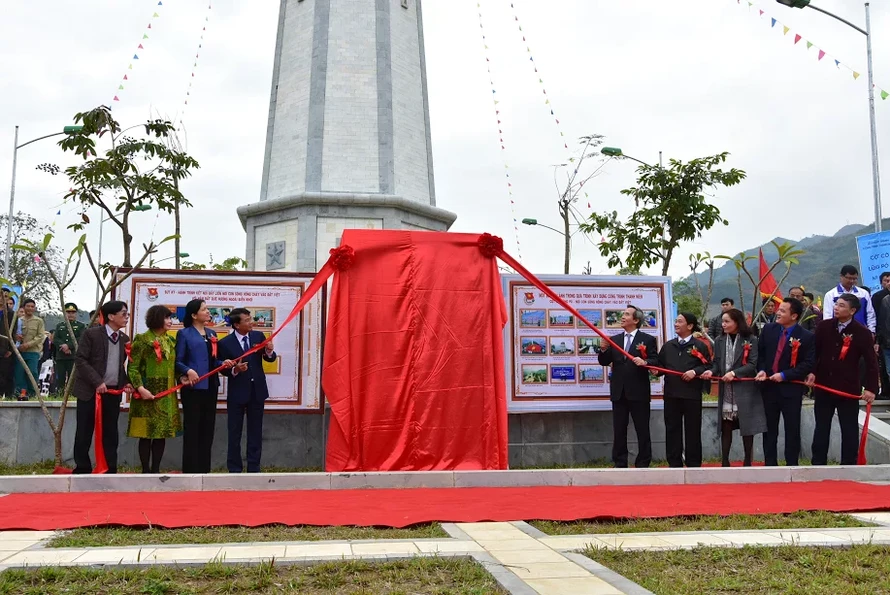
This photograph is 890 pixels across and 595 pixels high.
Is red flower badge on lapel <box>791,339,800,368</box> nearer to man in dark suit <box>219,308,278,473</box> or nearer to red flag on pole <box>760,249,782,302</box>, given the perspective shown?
man in dark suit <box>219,308,278,473</box>

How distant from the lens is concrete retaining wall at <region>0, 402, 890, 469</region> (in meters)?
9.48

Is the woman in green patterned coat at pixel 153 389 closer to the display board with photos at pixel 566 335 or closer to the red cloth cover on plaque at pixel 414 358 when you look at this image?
the red cloth cover on plaque at pixel 414 358

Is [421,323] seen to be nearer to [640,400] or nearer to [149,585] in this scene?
[640,400]

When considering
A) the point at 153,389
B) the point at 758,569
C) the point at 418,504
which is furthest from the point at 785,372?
the point at 153,389

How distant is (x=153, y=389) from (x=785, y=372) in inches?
246

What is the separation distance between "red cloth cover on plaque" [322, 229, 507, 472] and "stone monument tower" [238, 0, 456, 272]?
6185 mm

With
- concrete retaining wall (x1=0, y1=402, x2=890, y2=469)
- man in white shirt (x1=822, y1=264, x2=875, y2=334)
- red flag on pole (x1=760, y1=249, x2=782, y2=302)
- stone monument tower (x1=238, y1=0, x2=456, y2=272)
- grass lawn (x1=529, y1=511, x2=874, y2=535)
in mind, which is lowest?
grass lawn (x1=529, y1=511, x2=874, y2=535)

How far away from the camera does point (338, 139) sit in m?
15.0

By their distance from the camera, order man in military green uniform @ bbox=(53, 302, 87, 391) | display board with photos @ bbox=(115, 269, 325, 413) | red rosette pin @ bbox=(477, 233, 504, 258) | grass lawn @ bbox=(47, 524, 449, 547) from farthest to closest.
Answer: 1. man in military green uniform @ bbox=(53, 302, 87, 391)
2. display board with photos @ bbox=(115, 269, 325, 413)
3. red rosette pin @ bbox=(477, 233, 504, 258)
4. grass lawn @ bbox=(47, 524, 449, 547)

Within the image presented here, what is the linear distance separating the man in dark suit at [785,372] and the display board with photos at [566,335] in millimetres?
1415

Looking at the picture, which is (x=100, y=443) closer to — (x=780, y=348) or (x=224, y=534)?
(x=224, y=534)

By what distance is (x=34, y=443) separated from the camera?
9.55 metres

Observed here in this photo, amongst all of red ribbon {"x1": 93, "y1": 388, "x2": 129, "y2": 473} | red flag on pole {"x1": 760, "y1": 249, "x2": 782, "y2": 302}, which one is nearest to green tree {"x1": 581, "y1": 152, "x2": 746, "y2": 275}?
red flag on pole {"x1": 760, "y1": 249, "x2": 782, "y2": 302}

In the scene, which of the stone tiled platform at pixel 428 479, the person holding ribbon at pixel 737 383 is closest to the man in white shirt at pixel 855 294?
the person holding ribbon at pixel 737 383
